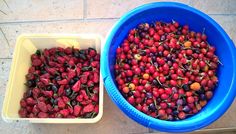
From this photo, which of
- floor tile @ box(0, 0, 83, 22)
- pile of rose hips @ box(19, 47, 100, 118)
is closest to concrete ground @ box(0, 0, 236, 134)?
floor tile @ box(0, 0, 83, 22)

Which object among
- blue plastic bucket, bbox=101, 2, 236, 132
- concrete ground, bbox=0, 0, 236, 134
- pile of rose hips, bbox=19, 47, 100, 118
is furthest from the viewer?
concrete ground, bbox=0, 0, 236, 134

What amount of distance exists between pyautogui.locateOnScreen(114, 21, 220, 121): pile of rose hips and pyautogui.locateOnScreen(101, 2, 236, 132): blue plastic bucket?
0.02 m

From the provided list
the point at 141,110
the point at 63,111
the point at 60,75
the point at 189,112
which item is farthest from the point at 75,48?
the point at 189,112

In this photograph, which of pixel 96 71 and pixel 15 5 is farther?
pixel 15 5

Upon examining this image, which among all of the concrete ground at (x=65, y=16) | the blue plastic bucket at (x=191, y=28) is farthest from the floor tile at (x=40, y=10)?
the blue plastic bucket at (x=191, y=28)

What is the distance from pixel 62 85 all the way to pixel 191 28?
51cm

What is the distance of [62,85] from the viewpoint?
41.9 inches

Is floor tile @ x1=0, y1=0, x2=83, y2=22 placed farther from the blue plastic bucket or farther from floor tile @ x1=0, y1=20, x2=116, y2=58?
the blue plastic bucket

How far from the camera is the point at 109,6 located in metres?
1.30

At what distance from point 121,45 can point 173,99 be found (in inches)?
10.4

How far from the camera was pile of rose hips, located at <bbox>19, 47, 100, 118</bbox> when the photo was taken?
104 centimetres

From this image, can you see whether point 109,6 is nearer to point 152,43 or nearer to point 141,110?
point 152,43

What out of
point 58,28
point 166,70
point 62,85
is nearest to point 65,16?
point 58,28

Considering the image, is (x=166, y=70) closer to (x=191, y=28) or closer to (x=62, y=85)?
(x=191, y=28)
